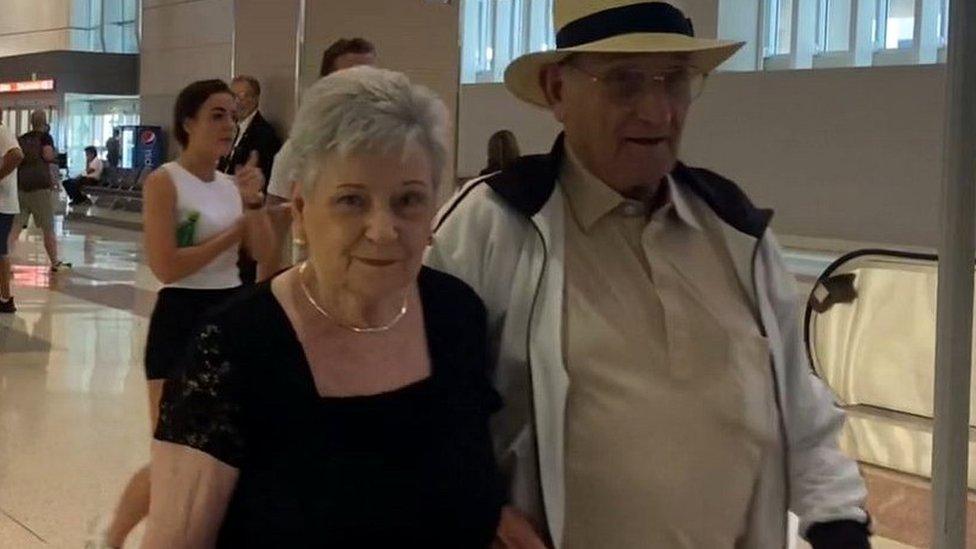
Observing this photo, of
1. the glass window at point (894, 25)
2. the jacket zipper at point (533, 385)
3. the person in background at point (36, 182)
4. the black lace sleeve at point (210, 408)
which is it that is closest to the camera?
the black lace sleeve at point (210, 408)

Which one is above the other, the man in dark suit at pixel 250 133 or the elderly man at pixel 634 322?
the man in dark suit at pixel 250 133

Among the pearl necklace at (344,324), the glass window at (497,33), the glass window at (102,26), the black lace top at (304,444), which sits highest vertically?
the glass window at (102,26)

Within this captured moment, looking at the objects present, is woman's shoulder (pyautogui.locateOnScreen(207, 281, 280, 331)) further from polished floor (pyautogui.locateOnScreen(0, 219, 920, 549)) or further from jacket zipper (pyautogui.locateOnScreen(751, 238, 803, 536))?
polished floor (pyautogui.locateOnScreen(0, 219, 920, 549))

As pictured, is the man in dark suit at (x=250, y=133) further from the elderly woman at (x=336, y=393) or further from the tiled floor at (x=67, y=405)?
the elderly woman at (x=336, y=393)

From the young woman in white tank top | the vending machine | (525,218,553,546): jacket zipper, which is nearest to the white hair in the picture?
(525,218,553,546): jacket zipper

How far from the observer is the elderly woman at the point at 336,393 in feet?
5.32

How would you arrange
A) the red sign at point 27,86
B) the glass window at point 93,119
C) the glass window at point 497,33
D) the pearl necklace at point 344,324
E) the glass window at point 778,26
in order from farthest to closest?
the glass window at point 93,119, the red sign at point 27,86, the glass window at point 497,33, the glass window at point 778,26, the pearl necklace at point 344,324

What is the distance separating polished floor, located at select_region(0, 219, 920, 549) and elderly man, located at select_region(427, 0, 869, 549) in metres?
2.31

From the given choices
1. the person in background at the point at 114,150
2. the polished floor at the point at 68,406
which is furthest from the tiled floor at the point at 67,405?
the person in background at the point at 114,150

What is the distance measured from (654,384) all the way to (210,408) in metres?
0.65

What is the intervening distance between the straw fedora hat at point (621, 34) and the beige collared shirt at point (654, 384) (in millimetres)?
171

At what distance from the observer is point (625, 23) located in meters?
1.87

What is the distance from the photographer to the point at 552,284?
185cm

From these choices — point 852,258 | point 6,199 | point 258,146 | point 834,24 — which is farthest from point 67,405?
point 834,24
